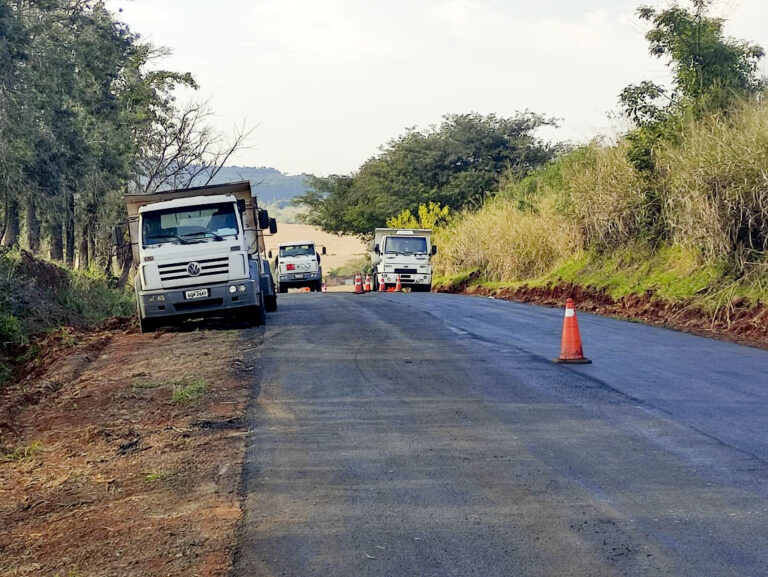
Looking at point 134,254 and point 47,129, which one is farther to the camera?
point 47,129

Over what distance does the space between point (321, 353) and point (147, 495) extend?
6.92 metres

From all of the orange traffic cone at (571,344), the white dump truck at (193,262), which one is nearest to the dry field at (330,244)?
the white dump truck at (193,262)

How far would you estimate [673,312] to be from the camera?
20016 mm

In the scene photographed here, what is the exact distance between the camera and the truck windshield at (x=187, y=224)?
1695 cm

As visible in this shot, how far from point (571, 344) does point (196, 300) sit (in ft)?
23.8

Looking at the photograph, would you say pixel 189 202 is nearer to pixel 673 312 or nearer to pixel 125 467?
pixel 673 312

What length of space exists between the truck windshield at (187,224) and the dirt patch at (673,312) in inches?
340

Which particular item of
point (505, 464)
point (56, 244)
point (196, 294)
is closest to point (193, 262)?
point (196, 294)

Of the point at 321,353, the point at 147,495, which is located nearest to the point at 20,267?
the point at 321,353

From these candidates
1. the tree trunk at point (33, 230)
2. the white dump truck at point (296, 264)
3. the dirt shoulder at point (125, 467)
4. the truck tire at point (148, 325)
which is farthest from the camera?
the white dump truck at point (296, 264)

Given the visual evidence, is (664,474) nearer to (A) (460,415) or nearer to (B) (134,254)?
(A) (460,415)

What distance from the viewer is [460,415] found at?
28.8 ft

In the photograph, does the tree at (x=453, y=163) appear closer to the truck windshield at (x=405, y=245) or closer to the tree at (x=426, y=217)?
the tree at (x=426, y=217)

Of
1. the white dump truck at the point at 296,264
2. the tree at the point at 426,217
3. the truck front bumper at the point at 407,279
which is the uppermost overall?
the tree at the point at 426,217
